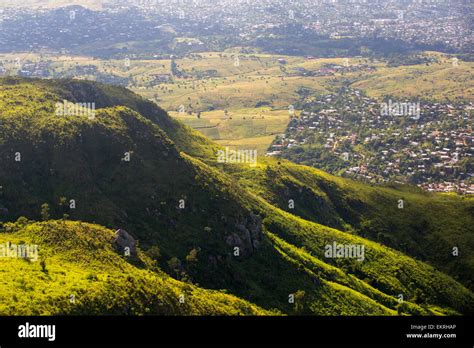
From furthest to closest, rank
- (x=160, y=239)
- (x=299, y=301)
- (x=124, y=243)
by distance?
(x=160, y=239), (x=299, y=301), (x=124, y=243)

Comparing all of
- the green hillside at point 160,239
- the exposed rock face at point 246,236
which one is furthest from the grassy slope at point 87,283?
the exposed rock face at point 246,236

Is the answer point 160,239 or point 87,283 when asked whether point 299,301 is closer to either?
point 160,239

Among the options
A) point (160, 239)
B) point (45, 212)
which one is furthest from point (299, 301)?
point (45, 212)

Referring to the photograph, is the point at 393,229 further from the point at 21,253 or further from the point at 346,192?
the point at 21,253

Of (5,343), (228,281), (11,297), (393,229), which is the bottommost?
(393,229)

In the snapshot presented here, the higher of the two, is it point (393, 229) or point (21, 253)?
point (21, 253)

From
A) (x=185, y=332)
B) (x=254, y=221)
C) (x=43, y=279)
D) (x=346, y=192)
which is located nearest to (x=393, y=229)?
(x=346, y=192)

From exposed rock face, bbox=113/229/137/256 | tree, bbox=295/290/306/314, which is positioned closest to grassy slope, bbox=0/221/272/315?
exposed rock face, bbox=113/229/137/256
